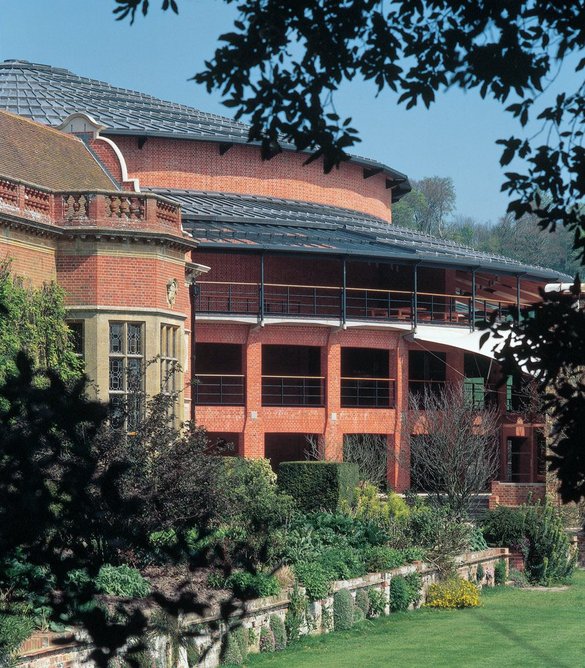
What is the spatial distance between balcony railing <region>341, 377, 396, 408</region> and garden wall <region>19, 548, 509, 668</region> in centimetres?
2152

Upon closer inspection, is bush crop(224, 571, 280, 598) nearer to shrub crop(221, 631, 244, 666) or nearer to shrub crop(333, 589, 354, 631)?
shrub crop(221, 631, 244, 666)

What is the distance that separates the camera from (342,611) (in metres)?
25.4

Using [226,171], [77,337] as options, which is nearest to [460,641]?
[77,337]

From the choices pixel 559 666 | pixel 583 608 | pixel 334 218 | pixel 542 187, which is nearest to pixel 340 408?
pixel 334 218

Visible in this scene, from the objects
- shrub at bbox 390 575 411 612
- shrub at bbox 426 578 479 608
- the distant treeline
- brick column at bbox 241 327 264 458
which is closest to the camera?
shrub at bbox 390 575 411 612

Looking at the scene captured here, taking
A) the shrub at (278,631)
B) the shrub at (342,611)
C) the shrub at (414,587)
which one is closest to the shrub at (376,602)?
the shrub at (414,587)

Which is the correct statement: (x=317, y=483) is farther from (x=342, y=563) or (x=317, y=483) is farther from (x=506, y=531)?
(x=342, y=563)

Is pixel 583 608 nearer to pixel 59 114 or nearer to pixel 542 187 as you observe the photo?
pixel 542 187

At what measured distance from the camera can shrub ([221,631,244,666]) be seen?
2106 cm

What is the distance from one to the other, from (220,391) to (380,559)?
2569cm

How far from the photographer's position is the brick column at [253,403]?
5106cm

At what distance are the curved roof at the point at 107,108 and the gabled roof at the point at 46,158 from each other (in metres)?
20.4

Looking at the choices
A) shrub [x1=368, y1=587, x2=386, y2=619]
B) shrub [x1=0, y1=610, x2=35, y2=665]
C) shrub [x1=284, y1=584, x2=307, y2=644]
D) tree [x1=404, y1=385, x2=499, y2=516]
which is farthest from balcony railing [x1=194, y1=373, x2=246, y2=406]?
shrub [x1=0, y1=610, x2=35, y2=665]

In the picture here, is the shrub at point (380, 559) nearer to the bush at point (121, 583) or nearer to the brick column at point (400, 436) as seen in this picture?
the bush at point (121, 583)
